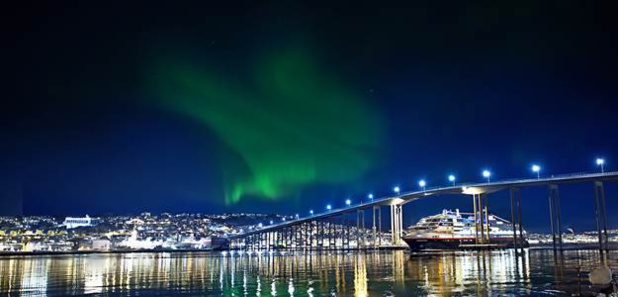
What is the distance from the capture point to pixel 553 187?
325 ft

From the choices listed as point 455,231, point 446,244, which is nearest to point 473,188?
point 446,244

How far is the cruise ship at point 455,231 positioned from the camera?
132500 millimetres

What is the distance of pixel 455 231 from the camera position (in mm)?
145125

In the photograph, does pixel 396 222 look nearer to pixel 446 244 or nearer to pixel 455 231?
pixel 455 231

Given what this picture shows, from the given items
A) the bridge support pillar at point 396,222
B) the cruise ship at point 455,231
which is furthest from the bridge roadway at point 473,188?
the cruise ship at point 455,231

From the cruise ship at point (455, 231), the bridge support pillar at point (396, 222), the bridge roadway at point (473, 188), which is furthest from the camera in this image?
the bridge support pillar at point (396, 222)

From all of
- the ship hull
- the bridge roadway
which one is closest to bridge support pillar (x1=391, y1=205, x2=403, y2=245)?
the bridge roadway

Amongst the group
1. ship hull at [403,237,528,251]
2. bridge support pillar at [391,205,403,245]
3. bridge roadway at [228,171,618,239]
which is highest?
bridge roadway at [228,171,618,239]

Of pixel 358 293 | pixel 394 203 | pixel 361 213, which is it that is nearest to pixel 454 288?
pixel 358 293

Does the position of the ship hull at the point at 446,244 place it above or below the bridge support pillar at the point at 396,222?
below

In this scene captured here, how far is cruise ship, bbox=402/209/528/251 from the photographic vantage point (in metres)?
132

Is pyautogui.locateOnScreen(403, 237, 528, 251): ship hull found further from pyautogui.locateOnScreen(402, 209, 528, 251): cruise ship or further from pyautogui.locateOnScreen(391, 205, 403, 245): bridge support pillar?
pyautogui.locateOnScreen(391, 205, 403, 245): bridge support pillar

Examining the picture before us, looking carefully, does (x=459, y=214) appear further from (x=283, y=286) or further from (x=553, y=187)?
(x=283, y=286)

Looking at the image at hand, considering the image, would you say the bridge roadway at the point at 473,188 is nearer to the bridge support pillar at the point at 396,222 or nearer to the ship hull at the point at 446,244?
the bridge support pillar at the point at 396,222
